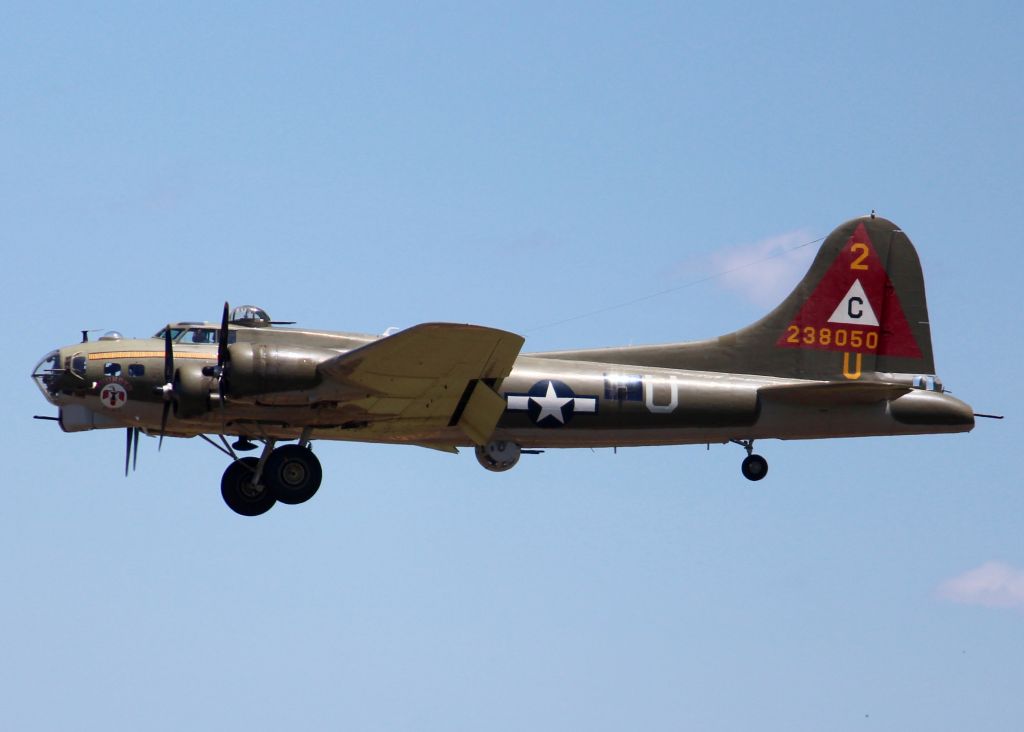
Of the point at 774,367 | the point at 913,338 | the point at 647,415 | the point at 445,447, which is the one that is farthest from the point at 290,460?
the point at 913,338

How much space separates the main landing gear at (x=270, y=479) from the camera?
2612 centimetres

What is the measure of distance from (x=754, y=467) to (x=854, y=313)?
11.5ft

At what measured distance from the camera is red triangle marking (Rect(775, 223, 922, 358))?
28.8 metres

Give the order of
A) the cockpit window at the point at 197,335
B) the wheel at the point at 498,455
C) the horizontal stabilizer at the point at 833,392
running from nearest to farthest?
the cockpit window at the point at 197,335, the wheel at the point at 498,455, the horizontal stabilizer at the point at 833,392

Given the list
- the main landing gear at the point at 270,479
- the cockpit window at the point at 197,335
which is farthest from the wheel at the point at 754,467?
the cockpit window at the point at 197,335

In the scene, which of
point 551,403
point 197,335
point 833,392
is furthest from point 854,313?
point 197,335

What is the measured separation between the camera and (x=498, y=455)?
27.0 m

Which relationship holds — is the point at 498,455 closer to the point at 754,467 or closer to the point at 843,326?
the point at 754,467

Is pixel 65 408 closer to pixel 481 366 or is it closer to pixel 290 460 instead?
pixel 290 460

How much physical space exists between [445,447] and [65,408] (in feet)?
19.9

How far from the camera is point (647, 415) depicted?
27188 millimetres


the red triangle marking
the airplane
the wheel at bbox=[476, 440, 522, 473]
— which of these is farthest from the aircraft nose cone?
the red triangle marking

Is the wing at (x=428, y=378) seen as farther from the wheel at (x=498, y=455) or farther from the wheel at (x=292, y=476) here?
the wheel at (x=292, y=476)

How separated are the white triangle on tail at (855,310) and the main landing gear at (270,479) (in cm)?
949
